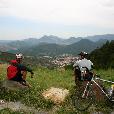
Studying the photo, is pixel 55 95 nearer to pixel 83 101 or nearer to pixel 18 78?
pixel 83 101

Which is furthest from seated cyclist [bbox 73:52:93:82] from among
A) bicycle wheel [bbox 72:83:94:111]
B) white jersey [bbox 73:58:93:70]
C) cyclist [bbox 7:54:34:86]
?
cyclist [bbox 7:54:34:86]

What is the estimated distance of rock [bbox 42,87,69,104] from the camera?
46.7ft

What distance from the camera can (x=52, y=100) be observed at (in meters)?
14.2

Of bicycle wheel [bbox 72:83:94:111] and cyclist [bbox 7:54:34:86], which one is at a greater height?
cyclist [bbox 7:54:34:86]

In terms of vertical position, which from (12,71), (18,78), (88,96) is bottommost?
(88,96)

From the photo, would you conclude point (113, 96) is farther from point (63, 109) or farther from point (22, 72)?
point (22, 72)

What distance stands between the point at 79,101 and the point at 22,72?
3.24m

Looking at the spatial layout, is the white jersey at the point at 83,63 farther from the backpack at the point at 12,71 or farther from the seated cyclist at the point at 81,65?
the backpack at the point at 12,71

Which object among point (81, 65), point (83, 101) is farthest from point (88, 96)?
point (81, 65)

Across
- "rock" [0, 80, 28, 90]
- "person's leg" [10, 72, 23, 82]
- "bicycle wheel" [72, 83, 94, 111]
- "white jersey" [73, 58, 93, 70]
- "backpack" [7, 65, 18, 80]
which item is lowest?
"bicycle wheel" [72, 83, 94, 111]

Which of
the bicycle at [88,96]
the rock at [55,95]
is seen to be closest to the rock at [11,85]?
the rock at [55,95]

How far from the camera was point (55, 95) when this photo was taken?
14.6 meters

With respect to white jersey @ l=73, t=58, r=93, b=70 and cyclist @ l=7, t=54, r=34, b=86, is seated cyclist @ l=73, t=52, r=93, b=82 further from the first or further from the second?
cyclist @ l=7, t=54, r=34, b=86

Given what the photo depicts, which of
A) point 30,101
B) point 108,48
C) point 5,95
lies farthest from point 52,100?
point 108,48
